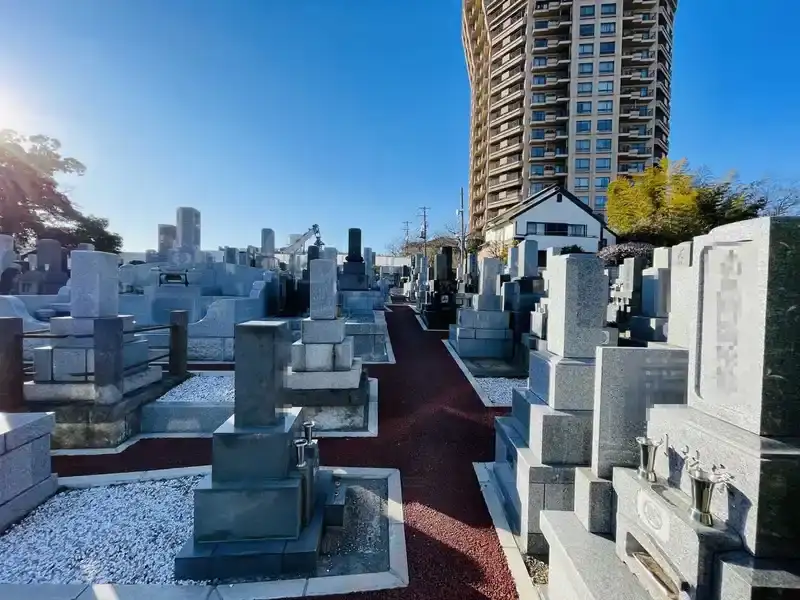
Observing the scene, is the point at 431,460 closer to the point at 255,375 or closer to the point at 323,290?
the point at 255,375

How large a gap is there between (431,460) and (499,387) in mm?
3503

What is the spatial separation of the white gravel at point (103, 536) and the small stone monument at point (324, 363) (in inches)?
84.2

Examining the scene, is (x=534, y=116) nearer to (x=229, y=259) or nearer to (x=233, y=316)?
(x=229, y=259)

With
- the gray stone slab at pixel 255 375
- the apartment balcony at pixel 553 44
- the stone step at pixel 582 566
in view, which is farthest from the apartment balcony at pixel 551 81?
the stone step at pixel 582 566

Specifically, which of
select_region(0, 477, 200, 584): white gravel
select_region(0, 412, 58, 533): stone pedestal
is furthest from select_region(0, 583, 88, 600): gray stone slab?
select_region(0, 412, 58, 533): stone pedestal

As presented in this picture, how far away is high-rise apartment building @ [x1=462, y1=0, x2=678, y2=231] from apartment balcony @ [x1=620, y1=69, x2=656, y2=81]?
9cm

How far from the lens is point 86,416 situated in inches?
202

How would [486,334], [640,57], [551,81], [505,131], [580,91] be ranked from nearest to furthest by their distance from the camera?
[486,334] → [640,57] → [580,91] → [551,81] → [505,131]

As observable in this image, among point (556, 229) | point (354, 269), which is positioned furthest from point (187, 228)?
point (556, 229)

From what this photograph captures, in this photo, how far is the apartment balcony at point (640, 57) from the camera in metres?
39.8

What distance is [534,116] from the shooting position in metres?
43.1

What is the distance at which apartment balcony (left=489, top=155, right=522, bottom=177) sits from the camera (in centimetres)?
4438

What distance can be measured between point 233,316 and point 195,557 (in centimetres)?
752

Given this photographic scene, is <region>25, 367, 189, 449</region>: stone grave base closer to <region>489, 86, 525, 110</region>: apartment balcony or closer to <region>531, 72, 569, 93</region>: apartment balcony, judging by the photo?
<region>531, 72, 569, 93</region>: apartment balcony
